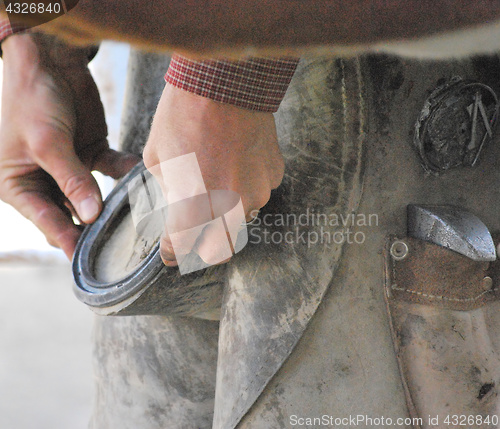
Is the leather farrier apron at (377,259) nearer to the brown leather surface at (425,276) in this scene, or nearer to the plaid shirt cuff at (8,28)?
the brown leather surface at (425,276)

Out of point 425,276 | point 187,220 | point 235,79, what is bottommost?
Result: point 425,276

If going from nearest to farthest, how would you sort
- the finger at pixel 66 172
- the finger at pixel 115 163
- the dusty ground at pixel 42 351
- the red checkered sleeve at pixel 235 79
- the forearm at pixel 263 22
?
the forearm at pixel 263 22, the red checkered sleeve at pixel 235 79, the finger at pixel 66 172, the finger at pixel 115 163, the dusty ground at pixel 42 351

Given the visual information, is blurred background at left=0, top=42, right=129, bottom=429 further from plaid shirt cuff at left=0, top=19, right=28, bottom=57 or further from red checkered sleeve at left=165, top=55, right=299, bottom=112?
red checkered sleeve at left=165, top=55, right=299, bottom=112

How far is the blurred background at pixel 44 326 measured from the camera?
2047 millimetres

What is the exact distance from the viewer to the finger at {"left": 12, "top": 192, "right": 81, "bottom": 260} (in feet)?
3.09

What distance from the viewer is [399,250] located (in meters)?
0.69

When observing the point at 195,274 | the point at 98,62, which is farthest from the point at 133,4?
the point at 98,62

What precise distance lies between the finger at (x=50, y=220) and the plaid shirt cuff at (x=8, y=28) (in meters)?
0.24

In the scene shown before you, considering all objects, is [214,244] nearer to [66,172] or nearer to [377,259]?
[377,259]

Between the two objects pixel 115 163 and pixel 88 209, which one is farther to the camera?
pixel 115 163

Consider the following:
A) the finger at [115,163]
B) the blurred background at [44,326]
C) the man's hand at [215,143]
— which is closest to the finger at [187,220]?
the man's hand at [215,143]

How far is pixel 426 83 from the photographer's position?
675mm

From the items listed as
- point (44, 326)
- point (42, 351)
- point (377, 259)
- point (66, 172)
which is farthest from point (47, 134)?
point (44, 326)

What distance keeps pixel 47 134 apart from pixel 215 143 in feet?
1.27
